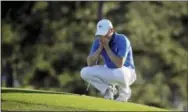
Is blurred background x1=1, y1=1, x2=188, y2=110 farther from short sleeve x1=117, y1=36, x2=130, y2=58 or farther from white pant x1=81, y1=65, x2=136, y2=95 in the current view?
short sleeve x1=117, y1=36, x2=130, y2=58

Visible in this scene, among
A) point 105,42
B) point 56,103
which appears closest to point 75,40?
point 105,42

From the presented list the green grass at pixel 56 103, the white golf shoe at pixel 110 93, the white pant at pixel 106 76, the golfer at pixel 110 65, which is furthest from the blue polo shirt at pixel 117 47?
the green grass at pixel 56 103

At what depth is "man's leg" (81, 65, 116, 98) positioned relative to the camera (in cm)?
1013

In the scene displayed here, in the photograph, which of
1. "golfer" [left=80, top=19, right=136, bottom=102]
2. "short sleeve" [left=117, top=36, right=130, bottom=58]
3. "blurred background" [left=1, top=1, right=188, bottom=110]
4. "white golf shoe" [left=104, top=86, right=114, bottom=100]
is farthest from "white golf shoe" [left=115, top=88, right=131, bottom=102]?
"blurred background" [left=1, top=1, right=188, bottom=110]

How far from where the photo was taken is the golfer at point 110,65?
10086 millimetres

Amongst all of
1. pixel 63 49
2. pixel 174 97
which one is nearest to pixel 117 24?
pixel 63 49

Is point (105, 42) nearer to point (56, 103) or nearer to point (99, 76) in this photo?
point (99, 76)

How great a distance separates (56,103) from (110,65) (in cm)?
129

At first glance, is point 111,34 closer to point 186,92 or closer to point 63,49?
→ point 63,49

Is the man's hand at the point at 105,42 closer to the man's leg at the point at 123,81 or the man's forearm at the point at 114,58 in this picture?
the man's forearm at the point at 114,58

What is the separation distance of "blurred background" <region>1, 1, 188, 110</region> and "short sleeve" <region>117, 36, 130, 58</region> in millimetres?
13566

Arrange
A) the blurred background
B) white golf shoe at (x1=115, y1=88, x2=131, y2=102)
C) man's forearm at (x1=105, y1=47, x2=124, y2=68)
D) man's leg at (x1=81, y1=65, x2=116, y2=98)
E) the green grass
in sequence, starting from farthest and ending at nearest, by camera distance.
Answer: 1. the blurred background
2. white golf shoe at (x1=115, y1=88, x2=131, y2=102)
3. man's leg at (x1=81, y1=65, x2=116, y2=98)
4. man's forearm at (x1=105, y1=47, x2=124, y2=68)
5. the green grass

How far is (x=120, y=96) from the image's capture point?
1032 centimetres

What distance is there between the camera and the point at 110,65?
1025 centimetres
